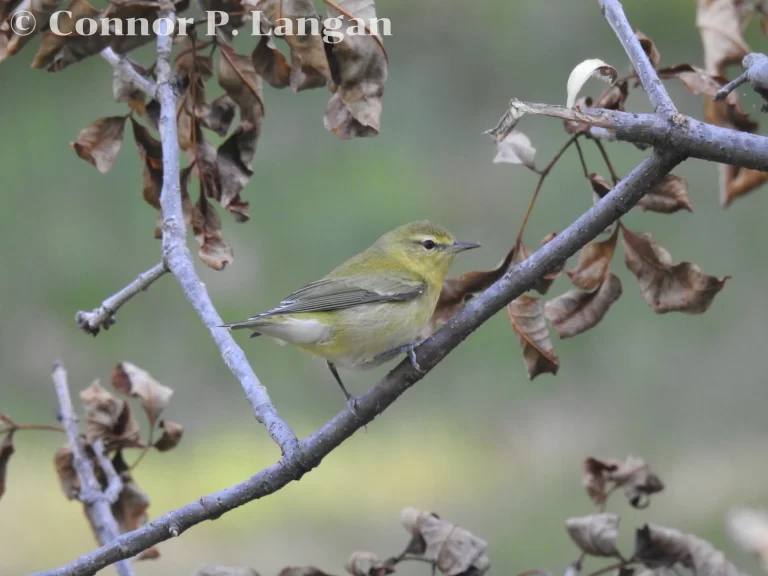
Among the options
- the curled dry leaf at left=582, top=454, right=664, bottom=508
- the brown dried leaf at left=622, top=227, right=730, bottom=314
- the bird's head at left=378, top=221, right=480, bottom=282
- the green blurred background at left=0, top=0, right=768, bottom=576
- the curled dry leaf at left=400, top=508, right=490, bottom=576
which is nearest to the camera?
the curled dry leaf at left=400, top=508, right=490, bottom=576

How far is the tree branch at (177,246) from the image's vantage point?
75.9 inches

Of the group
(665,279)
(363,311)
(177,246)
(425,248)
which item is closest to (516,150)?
(665,279)

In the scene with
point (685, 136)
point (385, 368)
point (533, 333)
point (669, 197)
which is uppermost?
point (385, 368)

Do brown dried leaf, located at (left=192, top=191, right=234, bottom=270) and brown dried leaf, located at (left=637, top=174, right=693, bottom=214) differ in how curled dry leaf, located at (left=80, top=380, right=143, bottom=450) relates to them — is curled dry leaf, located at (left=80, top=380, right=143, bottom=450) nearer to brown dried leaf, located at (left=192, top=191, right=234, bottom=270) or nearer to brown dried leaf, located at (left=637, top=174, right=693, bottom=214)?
brown dried leaf, located at (left=192, top=191, right=234, bottom=270)

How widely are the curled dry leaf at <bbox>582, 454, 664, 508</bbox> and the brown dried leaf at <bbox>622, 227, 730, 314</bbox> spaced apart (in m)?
0.35

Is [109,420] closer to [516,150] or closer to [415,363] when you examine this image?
[415,363]

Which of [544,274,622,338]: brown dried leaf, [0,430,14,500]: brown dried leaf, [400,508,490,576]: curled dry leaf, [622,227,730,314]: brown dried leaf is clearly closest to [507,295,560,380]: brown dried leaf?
[544,274,622,338]: brown dried leaf

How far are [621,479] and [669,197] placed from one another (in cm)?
60

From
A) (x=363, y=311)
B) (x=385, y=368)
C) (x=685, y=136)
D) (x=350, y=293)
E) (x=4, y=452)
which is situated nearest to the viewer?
(x=685, y=136)

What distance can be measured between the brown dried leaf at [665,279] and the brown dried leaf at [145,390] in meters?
1.09

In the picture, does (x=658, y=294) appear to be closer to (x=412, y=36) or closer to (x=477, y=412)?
(x=477, y=412)

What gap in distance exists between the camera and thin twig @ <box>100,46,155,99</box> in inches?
91.0

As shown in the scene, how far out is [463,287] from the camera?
83.3 inches

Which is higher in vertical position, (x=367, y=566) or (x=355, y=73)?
(x=355, y=73)
